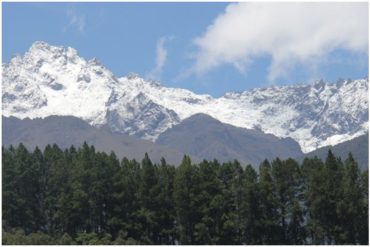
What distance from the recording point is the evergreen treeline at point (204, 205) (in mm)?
106438

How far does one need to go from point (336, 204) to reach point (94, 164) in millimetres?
33932

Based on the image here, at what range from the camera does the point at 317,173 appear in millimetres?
107625

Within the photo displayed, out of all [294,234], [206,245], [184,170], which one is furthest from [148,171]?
[294,234]

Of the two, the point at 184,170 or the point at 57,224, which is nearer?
the point at 184,170

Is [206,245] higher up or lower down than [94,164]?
lower down

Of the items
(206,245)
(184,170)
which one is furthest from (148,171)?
(206,245)

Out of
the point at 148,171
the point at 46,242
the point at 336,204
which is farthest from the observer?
the point at 148,171

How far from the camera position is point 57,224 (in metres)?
121

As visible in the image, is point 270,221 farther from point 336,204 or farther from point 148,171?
A: point 148,171

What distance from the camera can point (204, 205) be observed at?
4328 inches

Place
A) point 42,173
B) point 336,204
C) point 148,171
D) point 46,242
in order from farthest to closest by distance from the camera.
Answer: point 42,173
point 148,171
point 336,204
point 46,242

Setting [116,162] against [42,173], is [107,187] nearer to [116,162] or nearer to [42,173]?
[116,162]

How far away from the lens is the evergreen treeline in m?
106

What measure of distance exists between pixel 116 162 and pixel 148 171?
26.3ft
